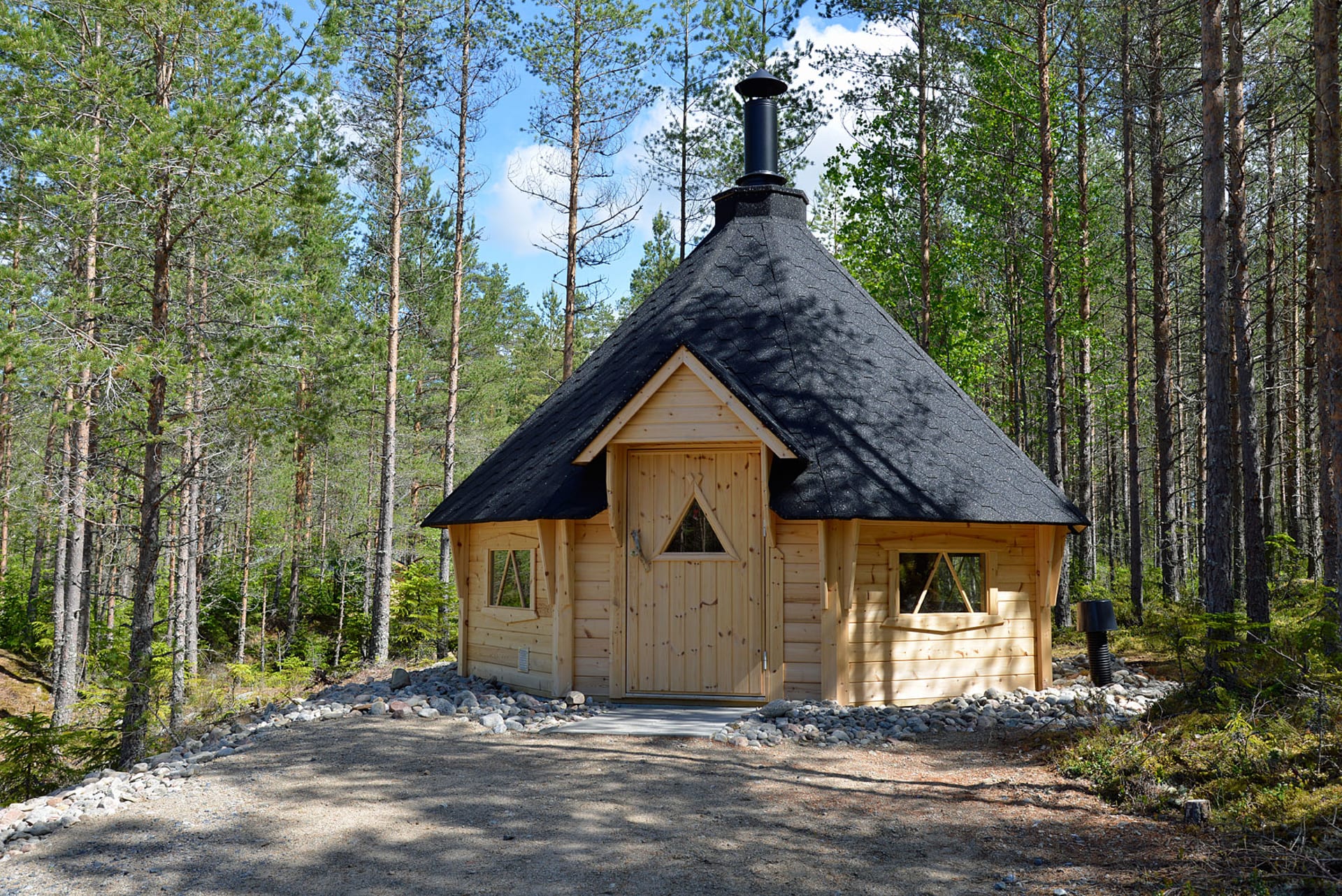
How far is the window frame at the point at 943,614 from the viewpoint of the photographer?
9203mm

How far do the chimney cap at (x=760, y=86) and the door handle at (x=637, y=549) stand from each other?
7076mm

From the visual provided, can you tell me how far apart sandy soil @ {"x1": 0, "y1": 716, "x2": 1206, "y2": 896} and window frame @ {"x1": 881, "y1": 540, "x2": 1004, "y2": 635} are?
2.01 m

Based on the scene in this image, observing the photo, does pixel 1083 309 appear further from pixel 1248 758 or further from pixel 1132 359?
pixel 1248 758

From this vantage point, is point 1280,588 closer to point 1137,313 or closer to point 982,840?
point 1137,313

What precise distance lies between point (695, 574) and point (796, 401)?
219 centimetres

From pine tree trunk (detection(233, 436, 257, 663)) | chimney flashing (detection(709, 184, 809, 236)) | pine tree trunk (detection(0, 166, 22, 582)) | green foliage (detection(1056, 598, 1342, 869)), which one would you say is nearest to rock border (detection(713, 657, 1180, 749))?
green foliage (detection(1056, 598, 1342, 869))

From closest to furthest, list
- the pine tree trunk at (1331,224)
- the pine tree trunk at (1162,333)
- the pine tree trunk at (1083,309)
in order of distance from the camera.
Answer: the pine tree trunk at (1331,224) → the pine tree trunk at (1162,333) → the pine tree trunk at (1083,309)

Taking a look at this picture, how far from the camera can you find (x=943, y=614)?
31.0ft

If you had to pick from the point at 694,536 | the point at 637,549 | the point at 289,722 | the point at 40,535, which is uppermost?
the point at 694,536

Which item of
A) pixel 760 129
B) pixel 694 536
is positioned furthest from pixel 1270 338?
pixel 694 536

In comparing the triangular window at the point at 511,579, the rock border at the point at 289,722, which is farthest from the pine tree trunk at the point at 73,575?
the triangular window at the point at 511,579

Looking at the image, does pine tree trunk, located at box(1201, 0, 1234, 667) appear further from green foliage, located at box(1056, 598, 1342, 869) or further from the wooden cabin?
the wooden cabin

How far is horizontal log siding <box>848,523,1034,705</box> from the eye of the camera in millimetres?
9000

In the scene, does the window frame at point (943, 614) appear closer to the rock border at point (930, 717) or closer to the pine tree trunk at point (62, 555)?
the rock border at point (930, 717)
